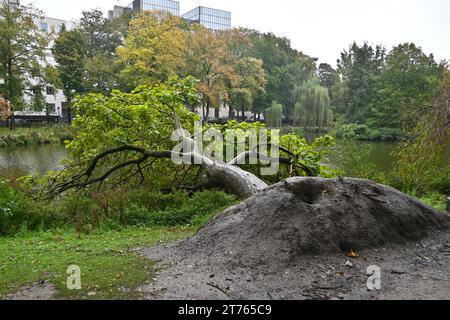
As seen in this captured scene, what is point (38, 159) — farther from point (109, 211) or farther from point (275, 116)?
point (275, 116)

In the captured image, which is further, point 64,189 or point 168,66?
point 168,66

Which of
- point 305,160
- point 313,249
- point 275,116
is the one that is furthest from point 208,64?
point 313,249

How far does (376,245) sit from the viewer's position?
4328 mm

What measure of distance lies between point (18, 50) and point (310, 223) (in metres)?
33.1

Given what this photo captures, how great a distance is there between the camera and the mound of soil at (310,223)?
13.3ft

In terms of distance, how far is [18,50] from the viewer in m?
30.5


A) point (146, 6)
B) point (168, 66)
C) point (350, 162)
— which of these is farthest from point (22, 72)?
point (146, 6)

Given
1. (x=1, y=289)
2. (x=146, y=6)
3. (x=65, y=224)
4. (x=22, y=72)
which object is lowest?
(x=65, y=224)

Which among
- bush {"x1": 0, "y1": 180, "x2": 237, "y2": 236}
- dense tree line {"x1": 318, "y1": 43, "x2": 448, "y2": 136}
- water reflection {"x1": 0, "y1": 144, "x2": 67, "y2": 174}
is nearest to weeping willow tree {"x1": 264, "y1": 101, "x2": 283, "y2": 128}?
dense tree line {"x1": 318, "y1": 43, "x2": 448, "y2": 136}

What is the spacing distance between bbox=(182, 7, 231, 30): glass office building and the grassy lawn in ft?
215

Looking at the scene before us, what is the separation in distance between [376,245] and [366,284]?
3.26ft
